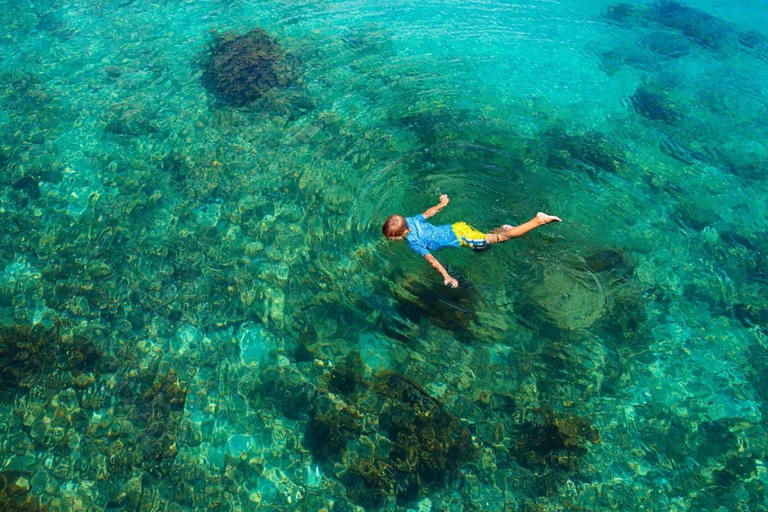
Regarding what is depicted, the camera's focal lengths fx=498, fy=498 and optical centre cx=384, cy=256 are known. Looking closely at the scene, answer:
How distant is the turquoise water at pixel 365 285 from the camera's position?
7312mm

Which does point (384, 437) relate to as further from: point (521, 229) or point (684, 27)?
point (684, 27)

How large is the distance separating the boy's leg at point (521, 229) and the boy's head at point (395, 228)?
1.54 m

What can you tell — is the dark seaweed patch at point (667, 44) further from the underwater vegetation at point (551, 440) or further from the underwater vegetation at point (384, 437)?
the underwater vegetation at point (384, 437)

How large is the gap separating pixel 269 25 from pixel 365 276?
10.9 meters

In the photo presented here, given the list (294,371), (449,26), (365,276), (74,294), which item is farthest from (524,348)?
(449,26)

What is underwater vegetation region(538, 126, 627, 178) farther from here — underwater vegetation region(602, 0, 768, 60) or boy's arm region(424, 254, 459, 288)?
underwater vegetation region(602, 0, 768, 60)

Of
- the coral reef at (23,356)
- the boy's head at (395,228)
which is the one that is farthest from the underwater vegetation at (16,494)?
the boy's head at (395,228)

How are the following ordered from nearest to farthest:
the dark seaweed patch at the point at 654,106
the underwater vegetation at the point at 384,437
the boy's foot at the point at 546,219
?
the underwater vegetation at the point at 384,437 → the boy's foot at the point at 546,219 → the dark seaweed patch at the point at 654,106

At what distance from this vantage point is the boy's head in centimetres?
877

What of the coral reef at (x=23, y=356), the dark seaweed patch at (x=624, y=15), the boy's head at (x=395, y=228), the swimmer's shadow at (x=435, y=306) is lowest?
the coral reef at (x=23, y=356)

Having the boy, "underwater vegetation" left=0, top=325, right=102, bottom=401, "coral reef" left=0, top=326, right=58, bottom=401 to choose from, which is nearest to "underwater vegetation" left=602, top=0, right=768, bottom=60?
the boy

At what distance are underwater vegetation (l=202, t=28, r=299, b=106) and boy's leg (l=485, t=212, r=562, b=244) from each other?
790cm

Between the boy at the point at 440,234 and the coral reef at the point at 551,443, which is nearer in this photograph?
the coral reef at the point at 551,443

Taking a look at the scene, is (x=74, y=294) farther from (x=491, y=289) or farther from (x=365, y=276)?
(x=491, y=289)
